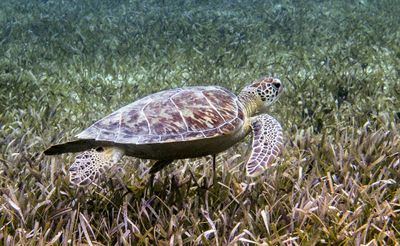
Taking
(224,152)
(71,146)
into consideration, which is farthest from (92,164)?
(224,152)

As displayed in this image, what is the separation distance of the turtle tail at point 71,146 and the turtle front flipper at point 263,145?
103 centimetres

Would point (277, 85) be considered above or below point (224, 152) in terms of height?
above

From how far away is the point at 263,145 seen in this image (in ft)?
11.3

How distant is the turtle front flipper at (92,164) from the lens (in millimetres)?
3090

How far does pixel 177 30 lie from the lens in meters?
12.8

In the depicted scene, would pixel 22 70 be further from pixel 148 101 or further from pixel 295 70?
pixel 148 101

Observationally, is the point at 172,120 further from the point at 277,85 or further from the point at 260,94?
the point at 277,85

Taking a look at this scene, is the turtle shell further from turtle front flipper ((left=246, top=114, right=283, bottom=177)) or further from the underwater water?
the underwater water

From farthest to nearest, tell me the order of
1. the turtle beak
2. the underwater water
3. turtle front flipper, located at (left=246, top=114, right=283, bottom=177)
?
the turtle beak
the underwater water
turtle front flipper, located at (left=246, top=114, right=283, bottom=177)

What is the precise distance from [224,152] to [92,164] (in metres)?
2.06

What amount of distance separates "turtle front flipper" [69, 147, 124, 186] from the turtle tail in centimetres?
5

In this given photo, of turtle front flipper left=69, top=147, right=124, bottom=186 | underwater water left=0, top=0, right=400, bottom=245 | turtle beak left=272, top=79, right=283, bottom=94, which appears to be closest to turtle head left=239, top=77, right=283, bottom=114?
turtle beak left=272, top=79, right=283, bottom=94

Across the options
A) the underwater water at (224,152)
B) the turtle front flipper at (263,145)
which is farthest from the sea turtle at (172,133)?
the underwater water at (224,152)

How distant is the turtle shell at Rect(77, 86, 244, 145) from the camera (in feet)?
10.8
